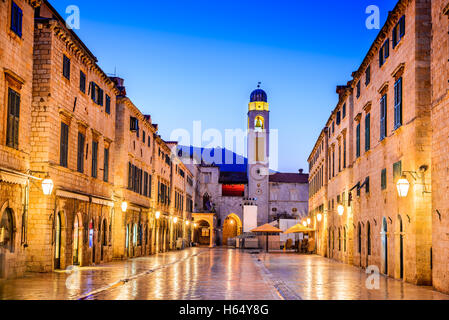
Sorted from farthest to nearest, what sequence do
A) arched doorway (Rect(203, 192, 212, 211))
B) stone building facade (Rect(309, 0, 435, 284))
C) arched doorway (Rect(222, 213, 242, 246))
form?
arched doorway (Rect(222, 213, 242, 246)) → arched doorway (Rect(203, 192, 212, 211)) → stone building facade (Rect(309, 0, 435, 284))

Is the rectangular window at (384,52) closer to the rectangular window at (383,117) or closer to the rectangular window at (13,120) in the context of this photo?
the rectangular window at (383,117)

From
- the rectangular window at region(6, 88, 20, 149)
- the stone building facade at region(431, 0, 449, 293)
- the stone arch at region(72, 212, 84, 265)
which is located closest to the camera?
the stone building facade at region(431, 0, 449, 293)

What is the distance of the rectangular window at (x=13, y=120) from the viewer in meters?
17.9

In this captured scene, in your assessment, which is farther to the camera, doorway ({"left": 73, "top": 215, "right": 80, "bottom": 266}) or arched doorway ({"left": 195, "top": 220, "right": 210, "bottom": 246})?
arched doorway ({"left": 195, "top": 220, "right": 210, "bottom": 246})

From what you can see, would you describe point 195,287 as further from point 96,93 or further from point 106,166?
point 106,166

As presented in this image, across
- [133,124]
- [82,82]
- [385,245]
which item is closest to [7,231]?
[82,82]

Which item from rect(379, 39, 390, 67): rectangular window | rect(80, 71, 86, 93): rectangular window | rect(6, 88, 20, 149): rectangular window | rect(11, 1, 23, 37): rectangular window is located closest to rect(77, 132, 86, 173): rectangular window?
rect(80, 71, 86, 93): rectangular window

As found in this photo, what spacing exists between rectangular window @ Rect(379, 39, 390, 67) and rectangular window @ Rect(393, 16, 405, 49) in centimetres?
116

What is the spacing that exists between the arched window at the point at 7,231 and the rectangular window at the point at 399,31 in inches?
568

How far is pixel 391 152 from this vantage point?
71.2 ft

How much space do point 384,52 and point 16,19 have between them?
13957 millimetres

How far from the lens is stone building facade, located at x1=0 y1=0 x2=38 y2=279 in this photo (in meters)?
17.5

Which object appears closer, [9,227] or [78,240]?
[9,227]

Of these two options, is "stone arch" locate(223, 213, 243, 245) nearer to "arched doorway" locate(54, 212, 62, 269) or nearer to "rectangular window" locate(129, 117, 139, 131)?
"rectangular window" locate(129, 117, 139, 131)
